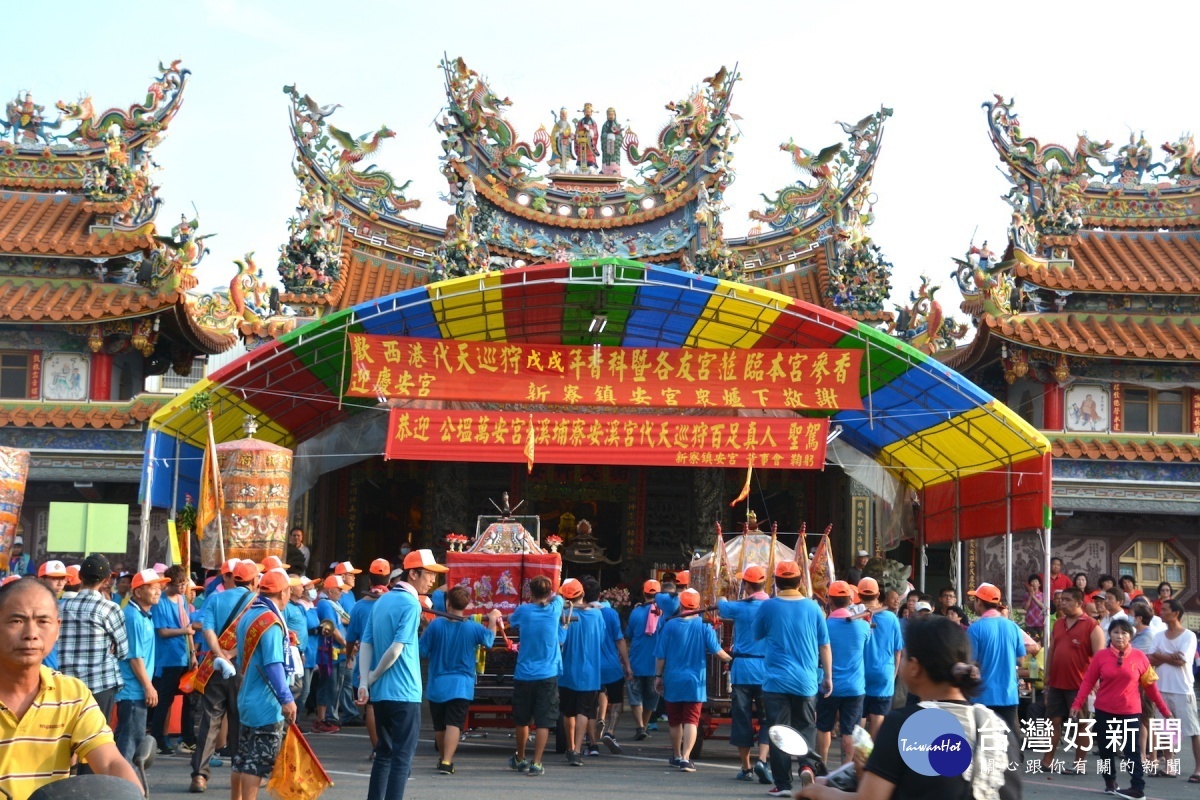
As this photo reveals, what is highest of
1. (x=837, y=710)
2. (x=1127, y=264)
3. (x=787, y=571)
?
(x=1127, y=264)

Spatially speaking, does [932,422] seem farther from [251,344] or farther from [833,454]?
[251,344]

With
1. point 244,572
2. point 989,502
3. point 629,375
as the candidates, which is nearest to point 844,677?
point 244,572

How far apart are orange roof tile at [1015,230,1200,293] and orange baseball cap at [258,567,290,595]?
661 inches

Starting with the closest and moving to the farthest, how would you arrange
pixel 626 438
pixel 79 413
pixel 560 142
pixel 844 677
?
pixel 844 677 < pixel 626 438 < pixel 79 413 < pixel 560 142

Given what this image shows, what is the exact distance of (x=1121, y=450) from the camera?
22141 millimetres

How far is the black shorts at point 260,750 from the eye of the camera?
8.68 meters

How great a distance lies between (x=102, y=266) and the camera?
74.8ft

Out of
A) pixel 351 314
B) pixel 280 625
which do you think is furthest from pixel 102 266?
pixel 280 625

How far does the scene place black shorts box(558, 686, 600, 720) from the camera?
12.8m

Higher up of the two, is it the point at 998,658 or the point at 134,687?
the point at 998,658

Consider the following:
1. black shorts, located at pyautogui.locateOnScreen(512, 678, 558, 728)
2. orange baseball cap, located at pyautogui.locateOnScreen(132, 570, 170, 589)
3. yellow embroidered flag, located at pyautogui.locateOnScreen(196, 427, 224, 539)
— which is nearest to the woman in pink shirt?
black shorts, located at pyautogui.locateOnScreen(512, 678, 558, 728)

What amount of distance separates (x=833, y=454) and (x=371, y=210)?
31.7ft

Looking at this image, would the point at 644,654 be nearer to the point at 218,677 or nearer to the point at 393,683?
the point at 218,677

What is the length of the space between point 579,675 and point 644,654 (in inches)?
76.2
